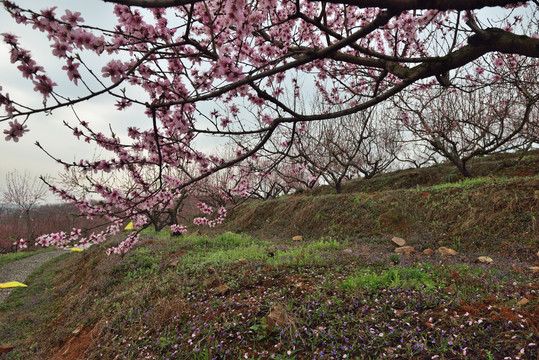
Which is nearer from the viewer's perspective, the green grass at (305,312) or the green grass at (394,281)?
the green grass at (305,312)

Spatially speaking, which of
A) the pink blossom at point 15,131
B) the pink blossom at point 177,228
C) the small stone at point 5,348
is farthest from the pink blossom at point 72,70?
the pink blossom at point 177,228

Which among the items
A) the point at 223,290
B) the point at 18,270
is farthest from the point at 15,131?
the point at 18,270

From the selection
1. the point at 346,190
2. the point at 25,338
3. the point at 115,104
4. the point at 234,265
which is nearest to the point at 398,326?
the point at 234,265

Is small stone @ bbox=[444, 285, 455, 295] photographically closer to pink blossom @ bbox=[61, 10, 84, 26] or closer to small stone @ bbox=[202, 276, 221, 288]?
small stone @ bbox=[202, 276, 221, 288]

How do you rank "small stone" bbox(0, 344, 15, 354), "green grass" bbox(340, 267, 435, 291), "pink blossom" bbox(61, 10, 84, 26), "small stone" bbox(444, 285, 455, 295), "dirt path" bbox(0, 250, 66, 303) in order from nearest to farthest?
"pink blossom" bbox(61, 10, 84, 26) → "small stone" bbox(444, 285, 455, 295) → "green grass" bbox(340, 267, 435, 291) → "small stone" bbox(0, 344, 15, 354) → "dirt path" bbox(0, 250, 66, 303)

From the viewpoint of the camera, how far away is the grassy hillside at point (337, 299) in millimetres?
2383

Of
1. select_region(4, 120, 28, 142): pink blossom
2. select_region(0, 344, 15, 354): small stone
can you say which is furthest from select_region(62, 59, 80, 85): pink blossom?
select_region(0, 344, 15, 354): small stone

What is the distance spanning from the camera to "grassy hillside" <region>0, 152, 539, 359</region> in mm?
2383

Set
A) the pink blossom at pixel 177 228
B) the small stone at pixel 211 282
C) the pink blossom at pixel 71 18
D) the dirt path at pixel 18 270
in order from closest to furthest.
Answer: the pink blossom at pixel 71 18 < the small stone at pixel 211 282 < the pink blossom at pixel 177 228 < the dirt path at pixel 18 270

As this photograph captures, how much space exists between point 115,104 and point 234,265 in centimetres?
322

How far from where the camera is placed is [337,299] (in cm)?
306

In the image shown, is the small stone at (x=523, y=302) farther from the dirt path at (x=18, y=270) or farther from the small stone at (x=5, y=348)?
the dirt path at (x=18, y=270)

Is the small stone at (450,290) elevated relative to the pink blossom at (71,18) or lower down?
lower down

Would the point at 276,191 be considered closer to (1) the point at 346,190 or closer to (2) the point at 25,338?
(1) the point at 346,190
